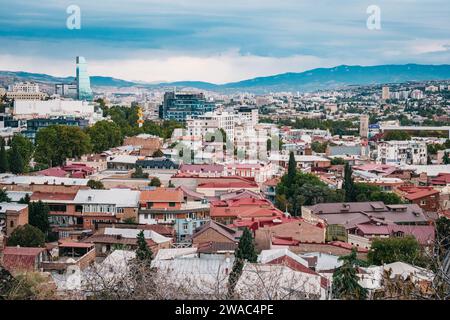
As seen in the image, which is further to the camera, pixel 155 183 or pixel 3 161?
pixel 3 161

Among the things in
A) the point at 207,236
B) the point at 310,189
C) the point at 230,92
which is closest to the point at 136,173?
the point at 310,189

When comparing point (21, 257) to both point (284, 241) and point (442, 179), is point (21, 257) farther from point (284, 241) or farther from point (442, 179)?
point (442, 179)

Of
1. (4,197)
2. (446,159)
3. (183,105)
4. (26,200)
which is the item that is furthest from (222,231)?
(183,105)

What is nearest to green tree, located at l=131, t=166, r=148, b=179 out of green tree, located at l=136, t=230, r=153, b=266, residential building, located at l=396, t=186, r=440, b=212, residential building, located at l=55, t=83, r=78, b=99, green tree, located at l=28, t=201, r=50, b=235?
residential building, located at l=396, t=186, r=440, b=212

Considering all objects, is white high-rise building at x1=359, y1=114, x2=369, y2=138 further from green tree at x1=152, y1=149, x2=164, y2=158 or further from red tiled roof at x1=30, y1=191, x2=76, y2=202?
red tiled roof at x1=30, y1=191, x2=76, y2=202

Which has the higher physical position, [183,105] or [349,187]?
[183,105]
